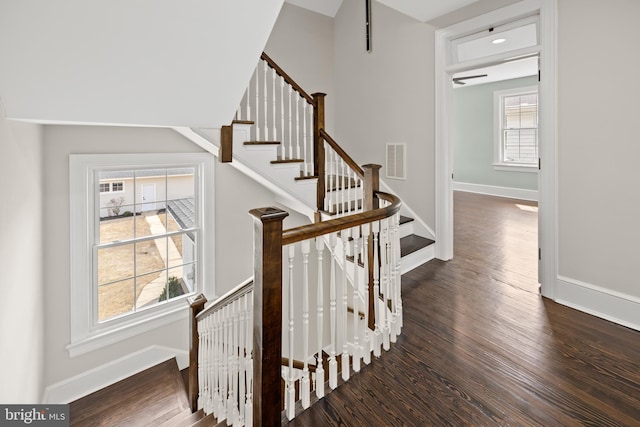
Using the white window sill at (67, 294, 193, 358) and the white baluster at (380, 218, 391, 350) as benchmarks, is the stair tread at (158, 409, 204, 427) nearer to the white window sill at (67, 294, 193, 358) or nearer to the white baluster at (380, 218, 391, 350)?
the white window sill at (67, 294, 193, 358)

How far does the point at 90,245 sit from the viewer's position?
3.25 metres

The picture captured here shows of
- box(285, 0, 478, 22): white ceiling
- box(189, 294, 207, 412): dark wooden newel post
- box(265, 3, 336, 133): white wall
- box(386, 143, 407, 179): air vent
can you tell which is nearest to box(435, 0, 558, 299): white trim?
box(285, 0, 478, 22): white ceiling

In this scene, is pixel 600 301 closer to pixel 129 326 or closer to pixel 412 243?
pixel 412 243

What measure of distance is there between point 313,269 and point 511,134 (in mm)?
5431

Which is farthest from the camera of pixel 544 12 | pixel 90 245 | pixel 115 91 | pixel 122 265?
pixel 122 265

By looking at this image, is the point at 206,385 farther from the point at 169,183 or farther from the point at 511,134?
→ the point at 511,134

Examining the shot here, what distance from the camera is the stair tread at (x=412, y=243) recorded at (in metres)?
3.47

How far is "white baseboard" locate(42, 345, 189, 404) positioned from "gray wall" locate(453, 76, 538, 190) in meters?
7.01

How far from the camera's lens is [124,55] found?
1392 millimetres

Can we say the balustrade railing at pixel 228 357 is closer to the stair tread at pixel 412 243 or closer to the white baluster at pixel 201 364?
the white baluster at pixel 201 364

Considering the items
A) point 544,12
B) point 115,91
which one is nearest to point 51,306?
point 115,91

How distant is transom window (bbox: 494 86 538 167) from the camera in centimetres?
663

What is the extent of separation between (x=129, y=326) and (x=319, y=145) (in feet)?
9.24

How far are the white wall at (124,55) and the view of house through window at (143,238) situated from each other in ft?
6.71
